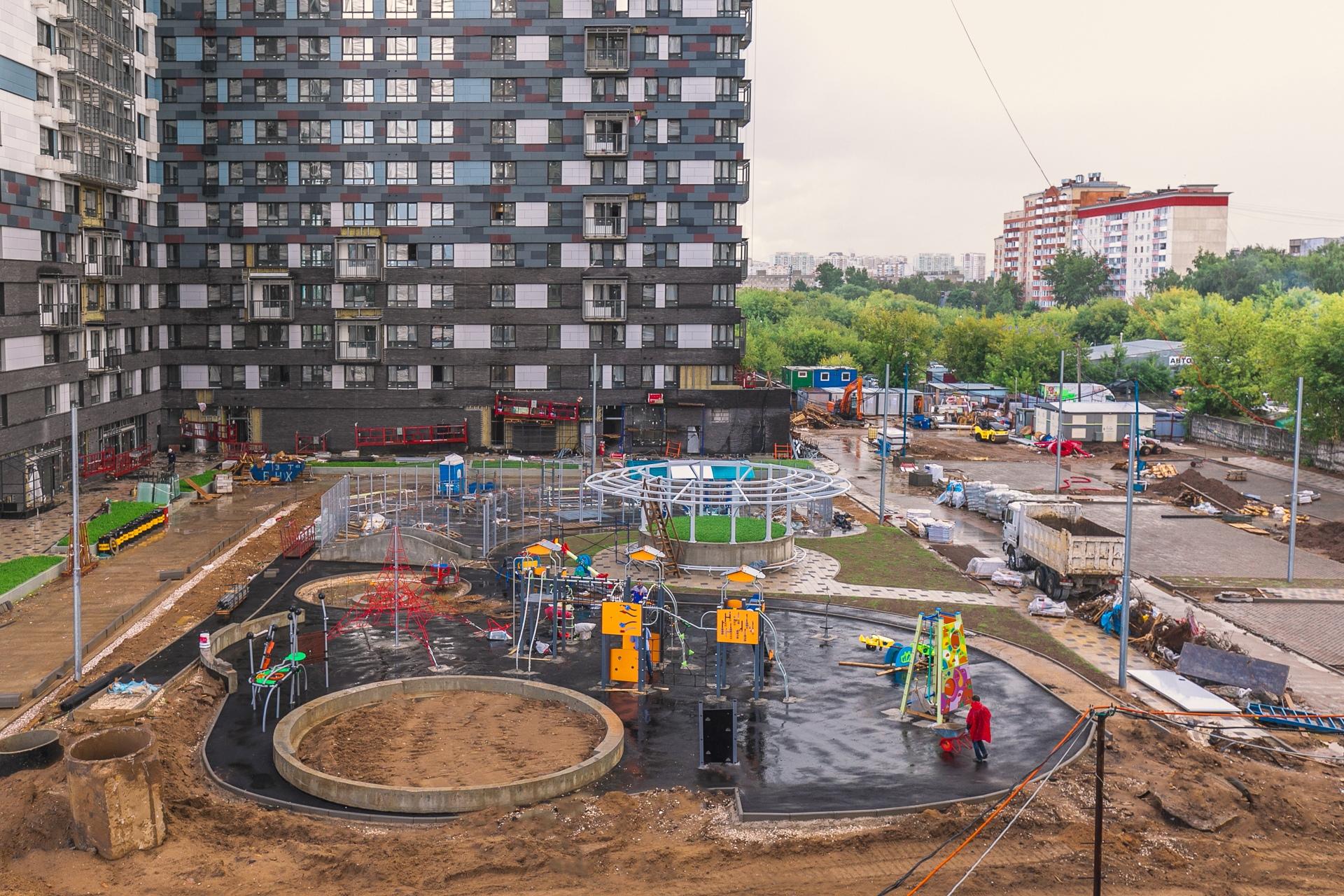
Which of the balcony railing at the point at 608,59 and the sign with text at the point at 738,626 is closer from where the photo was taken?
the sign with text at the point at 738,626

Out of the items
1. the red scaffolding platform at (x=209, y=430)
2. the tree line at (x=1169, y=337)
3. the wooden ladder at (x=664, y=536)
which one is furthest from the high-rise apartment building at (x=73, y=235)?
the tree line at (x=1169, y=337)

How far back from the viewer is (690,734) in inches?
1075

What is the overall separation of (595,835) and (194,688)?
1333cm

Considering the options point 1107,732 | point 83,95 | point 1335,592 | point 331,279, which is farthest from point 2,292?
point 1335,592

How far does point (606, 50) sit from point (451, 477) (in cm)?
3353

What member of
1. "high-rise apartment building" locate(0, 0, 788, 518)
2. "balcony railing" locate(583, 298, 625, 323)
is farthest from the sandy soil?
"balcony railing" locate(583, 298, 625, 323)

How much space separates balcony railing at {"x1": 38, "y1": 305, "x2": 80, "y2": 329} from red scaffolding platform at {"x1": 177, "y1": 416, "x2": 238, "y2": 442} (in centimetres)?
1795

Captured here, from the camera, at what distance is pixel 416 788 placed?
77.4ft

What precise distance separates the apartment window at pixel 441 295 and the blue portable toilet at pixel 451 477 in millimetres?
22639

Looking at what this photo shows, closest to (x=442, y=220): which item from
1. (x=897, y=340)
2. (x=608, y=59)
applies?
(x=608, y=59)

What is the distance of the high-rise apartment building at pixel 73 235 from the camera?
5547 centimetres

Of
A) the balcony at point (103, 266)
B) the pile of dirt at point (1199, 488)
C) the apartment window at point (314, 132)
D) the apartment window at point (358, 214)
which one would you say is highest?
the apartment window at point (314, 132)

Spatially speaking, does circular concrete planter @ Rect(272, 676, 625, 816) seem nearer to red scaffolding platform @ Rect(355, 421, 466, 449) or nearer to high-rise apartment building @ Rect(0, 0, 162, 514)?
high-rise apartment building @ Rect(0, 0, 162, 514)

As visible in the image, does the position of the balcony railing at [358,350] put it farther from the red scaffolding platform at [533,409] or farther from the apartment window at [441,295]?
the red scaffolding platform at [533,409]
